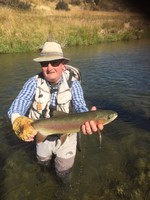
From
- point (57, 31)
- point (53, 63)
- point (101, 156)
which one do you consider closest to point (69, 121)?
point (53, 63)

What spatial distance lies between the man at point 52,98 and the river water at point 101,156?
0.69 metres

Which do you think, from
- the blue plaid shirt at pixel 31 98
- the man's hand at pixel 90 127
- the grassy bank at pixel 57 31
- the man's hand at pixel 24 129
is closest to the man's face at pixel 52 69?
the blue plaid shirt at pixel 31 98

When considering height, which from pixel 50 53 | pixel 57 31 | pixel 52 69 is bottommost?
pixel 57 31

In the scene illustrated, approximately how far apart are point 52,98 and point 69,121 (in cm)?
108

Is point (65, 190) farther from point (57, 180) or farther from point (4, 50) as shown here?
point (4, 50)

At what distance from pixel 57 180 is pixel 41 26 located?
2057 centimetres

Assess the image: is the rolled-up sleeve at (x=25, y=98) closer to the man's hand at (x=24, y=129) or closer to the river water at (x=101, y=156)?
the man's hand at (x=24, y=129)

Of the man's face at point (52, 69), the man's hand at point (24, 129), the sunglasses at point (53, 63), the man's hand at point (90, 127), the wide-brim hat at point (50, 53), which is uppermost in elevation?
the wide-brim hat at point (50, 53)

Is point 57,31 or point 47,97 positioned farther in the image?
point 57,31

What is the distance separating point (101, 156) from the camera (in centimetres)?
734

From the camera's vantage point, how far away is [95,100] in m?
11.4

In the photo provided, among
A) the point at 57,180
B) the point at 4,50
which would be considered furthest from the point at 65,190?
the point at 4,50

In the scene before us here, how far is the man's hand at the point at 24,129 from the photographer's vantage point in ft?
15.1

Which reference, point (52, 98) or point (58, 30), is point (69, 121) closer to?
point (52, 98)
